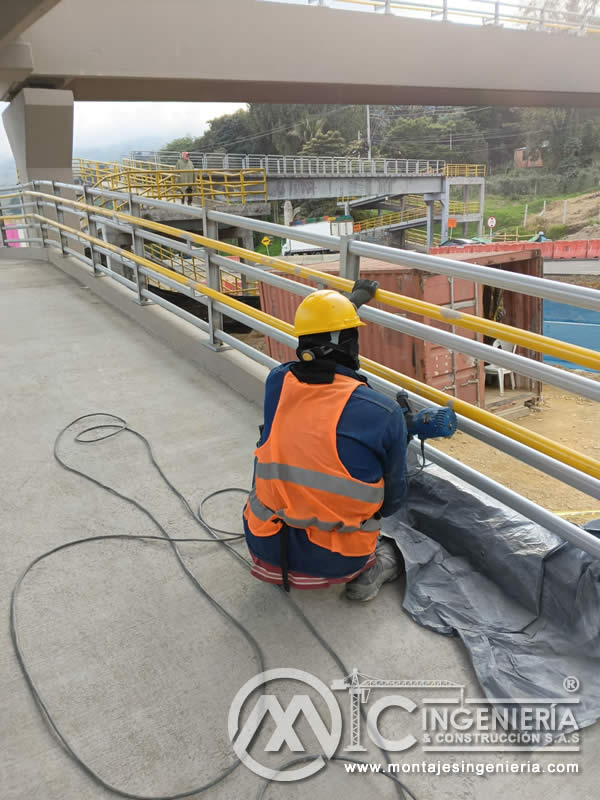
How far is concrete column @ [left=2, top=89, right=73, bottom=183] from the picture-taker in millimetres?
13430

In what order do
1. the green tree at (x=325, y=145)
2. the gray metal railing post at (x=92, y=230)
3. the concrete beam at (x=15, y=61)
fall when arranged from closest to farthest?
the gray metal railing post at (x=92, y=230), the concrete beam at (x=15, y=61), the green tree at (x=325, y=145)

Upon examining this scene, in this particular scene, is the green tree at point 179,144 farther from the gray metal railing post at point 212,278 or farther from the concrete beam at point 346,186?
the gray metal railing post at point 212,278

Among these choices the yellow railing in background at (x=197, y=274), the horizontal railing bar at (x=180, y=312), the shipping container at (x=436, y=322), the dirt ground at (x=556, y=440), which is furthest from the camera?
the yellow railing in background at (x=197, y=274)

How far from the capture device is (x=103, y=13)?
42.4 feet

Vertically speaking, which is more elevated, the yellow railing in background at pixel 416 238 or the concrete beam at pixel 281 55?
the concrete beam at pixel 281 55

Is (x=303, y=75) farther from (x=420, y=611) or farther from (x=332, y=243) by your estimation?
(x=420, y=611)

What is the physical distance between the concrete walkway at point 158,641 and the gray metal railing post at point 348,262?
1.27 metres

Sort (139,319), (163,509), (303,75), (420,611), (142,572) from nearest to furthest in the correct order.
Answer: (420,611)
(142,572)
(163,509)
(139,319)
(303,75)

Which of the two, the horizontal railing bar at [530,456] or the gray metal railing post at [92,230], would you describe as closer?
the horizontal railing bar at [530,456]

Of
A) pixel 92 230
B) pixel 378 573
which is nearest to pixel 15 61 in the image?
pixel 92 230

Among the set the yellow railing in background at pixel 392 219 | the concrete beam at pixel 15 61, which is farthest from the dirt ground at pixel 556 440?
the yellow railing in background at pixel 392 219

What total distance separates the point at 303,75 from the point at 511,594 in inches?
599

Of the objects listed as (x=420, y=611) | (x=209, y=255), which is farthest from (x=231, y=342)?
(x=420, y=611)

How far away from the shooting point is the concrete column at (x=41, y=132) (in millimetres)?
13430
